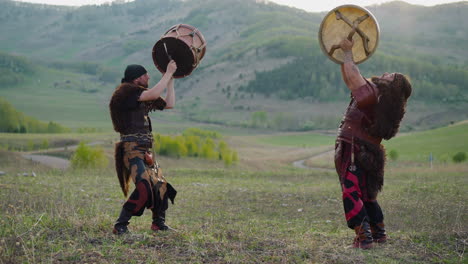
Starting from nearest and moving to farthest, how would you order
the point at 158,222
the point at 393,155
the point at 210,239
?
the point at 210,239 → the point at 158,222 → the point at 393,155

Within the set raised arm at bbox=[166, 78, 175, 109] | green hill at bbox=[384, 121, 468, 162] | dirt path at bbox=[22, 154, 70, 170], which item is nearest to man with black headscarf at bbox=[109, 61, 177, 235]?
raised arm at bbox=[166, 78, 175, 109]

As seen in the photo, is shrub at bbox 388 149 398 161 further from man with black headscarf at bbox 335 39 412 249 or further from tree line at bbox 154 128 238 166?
man with black headscarf at bbox 335 39 412 249

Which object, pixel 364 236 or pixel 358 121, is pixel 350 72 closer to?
pixel 358 121

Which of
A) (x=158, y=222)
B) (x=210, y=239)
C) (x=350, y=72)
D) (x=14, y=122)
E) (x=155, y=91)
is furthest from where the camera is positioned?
(x=14, y=122)

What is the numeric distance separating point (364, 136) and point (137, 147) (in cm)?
292

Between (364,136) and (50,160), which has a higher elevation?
(364,136)

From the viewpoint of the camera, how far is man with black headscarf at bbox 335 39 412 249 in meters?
5.66

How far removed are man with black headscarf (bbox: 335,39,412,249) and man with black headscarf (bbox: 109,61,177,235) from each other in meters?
2.34

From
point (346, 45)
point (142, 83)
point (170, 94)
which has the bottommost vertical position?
point (170, 94)

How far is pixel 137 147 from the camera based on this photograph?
6.20 m

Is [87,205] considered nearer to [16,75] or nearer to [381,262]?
[381,262]

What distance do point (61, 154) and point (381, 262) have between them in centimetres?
2670

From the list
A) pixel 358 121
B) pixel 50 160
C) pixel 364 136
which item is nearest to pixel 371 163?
pixel 364 136

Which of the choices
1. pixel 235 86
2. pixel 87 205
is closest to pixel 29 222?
pixel 87 205
